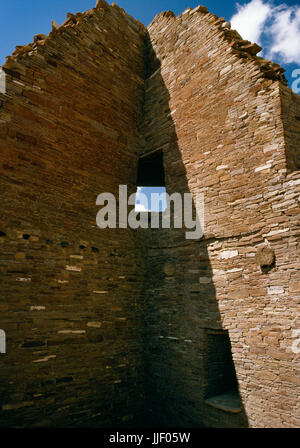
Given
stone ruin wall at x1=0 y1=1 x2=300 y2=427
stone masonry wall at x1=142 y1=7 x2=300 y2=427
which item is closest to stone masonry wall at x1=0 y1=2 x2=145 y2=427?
stone ruin wall at x1=0 y1=1 x2=300 y2=427

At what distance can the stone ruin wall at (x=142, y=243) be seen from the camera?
4.75 meters

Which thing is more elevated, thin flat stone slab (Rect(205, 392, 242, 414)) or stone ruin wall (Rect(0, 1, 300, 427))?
stone ruin wall (Rect(0, 1, 300, 427))

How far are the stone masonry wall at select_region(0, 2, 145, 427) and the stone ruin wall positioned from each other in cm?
2

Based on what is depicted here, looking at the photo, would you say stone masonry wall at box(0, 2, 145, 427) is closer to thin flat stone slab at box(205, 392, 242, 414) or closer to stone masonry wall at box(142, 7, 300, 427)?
stone masonry wall at box(142, 7, 300, 427)

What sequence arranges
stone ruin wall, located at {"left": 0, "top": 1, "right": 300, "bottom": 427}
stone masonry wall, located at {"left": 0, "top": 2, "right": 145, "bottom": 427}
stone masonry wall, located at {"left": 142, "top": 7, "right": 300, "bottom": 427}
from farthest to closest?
stone masonry wall, located at {"left": 0, "top": 2, "right": 145, "bottom": 427} < stone ruin wall, located at {"left": 0, "top": 1, "right": 300, "bottom": 427} < stone masonry wall, located at {"left": 142, "top": 7, "right": 300, "bottom": 427}

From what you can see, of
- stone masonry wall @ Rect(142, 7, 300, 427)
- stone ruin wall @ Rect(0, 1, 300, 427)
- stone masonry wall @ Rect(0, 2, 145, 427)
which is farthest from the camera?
stone masonry wall @ Rect(0, 2, 145, 427)

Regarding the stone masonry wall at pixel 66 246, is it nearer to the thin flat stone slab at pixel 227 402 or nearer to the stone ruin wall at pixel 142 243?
the stone ruin wall at pixel 142 243

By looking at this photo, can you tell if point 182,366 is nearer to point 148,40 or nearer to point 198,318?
point 198,318

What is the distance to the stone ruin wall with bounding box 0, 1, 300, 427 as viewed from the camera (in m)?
4.75

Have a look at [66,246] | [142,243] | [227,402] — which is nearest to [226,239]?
[142,243]

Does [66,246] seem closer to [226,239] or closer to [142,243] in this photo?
[142,243]

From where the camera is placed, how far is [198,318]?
18.8 feet

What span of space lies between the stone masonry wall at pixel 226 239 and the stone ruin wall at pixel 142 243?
26 mm
